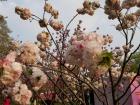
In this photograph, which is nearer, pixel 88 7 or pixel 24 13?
pixel 24 13

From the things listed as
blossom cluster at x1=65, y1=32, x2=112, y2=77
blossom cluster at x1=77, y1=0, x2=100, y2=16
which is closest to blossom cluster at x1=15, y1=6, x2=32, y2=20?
blossom cluster at x1=77, y1=0, x2=100, y2=16

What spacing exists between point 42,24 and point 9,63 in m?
2.57

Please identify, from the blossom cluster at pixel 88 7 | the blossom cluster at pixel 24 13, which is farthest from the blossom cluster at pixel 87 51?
the blossom cluster at pixel 88 7

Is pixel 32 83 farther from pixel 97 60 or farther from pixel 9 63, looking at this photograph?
pixel 97 60

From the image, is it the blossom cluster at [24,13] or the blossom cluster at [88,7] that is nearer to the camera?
the blossom cluster at [24,13]

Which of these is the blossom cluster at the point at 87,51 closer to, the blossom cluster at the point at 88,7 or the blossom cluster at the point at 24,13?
the blossom cluster at the point at 24,13

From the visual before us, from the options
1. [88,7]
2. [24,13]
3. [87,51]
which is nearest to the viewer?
[87,51]

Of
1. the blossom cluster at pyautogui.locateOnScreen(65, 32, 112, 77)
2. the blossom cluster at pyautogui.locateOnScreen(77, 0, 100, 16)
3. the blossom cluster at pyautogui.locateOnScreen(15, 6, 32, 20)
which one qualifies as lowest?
the blossom cluster at pyautogui.locateOnScreen(65, 32, 112, 77)

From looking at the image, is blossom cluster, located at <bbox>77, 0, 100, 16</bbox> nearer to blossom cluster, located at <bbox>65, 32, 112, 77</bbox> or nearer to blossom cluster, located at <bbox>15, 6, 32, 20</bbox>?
blossom cluster, located at <bbox>15, 6, 32, 20</bbox>

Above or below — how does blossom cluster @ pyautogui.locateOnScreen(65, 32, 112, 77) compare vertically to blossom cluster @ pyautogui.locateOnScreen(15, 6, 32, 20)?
below

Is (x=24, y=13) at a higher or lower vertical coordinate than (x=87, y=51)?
higher

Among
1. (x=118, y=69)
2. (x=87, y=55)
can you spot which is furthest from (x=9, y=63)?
(x=118, y=69)

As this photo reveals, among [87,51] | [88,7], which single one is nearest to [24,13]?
[88,7]

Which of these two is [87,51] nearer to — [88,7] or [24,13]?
[24,13]
